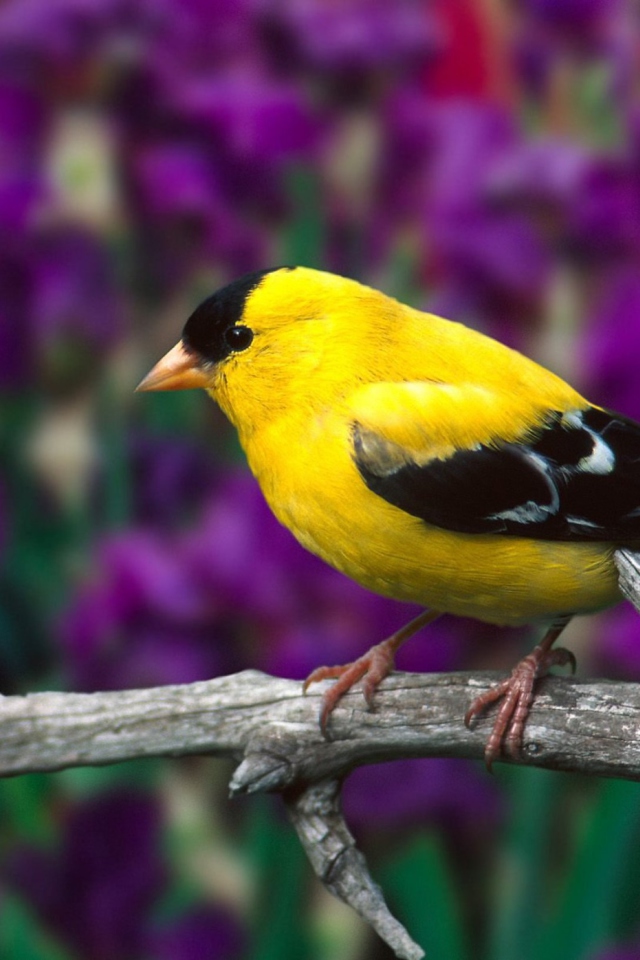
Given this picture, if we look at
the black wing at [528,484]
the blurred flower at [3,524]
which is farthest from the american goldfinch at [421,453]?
the blurred flower at [3,524]

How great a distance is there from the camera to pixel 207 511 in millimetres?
1339

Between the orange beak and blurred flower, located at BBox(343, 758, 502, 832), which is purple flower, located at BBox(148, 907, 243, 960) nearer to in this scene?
blurred flower, located at BBox(343, 758, 502, 832)

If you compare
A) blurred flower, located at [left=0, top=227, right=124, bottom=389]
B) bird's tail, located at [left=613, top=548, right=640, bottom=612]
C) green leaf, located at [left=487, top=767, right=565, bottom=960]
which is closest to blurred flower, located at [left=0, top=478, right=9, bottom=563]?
blurred flower, located at [left=0, top=227, right=124, bottom=389]

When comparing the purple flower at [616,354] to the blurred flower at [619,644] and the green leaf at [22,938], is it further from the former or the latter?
the green leaf at [22,938]

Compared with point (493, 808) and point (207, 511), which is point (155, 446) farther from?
point (493, 808)

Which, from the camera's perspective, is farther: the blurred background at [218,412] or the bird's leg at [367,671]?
the blurred background at [218,412]

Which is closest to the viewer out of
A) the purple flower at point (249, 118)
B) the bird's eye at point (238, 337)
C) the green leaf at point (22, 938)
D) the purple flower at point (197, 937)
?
the bird's eye at point (238, 337)

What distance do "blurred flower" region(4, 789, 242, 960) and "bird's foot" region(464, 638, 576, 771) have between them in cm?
41

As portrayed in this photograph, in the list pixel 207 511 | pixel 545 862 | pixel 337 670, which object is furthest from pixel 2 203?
pixel 545 862

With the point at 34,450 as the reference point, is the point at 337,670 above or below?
below

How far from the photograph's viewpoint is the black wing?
89cm

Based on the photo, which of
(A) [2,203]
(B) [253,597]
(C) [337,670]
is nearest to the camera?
(C) [337,670]

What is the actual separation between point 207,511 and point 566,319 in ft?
1.31

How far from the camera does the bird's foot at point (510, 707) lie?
91 centimetres
